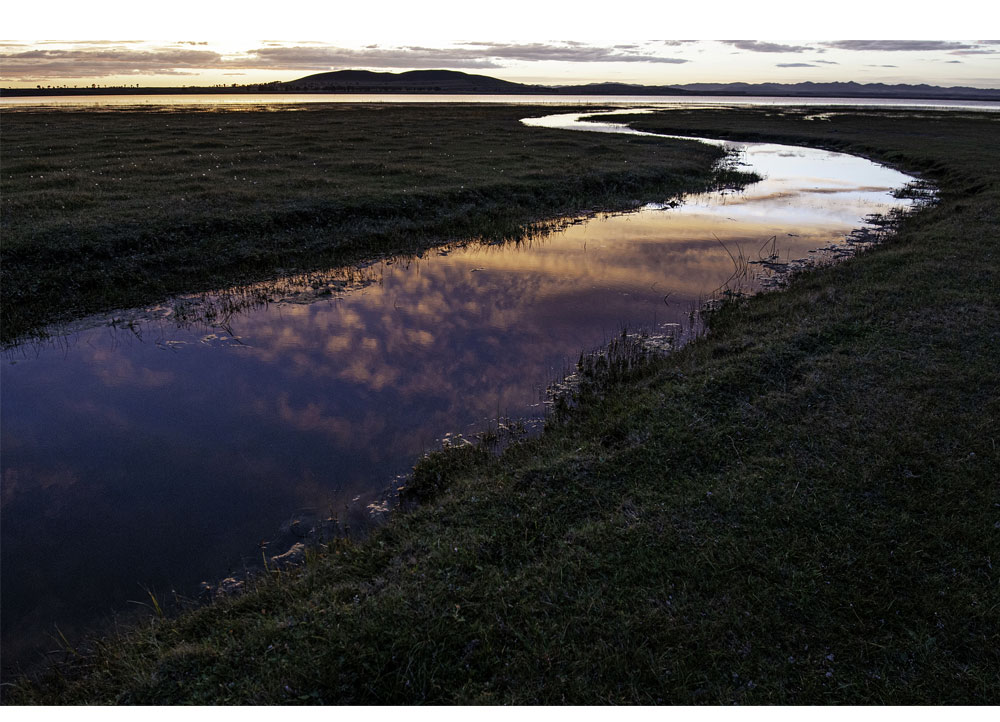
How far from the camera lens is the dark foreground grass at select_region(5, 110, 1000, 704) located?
4836 mm

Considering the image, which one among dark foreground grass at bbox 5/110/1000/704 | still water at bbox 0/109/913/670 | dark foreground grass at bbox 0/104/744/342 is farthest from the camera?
dark foreground grass at bbox 0/104/744/342

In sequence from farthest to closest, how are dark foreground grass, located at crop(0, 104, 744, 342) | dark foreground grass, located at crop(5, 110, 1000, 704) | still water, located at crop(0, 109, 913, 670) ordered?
dark foreground grass, located at crop(0, 104, 744, 342) → still water, located at crop(0, 109, 913, 670) → dark foreground grass, located at crop(5, 110, 1000, 704)

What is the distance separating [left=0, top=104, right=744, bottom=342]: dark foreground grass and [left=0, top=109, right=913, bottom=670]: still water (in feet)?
8.02

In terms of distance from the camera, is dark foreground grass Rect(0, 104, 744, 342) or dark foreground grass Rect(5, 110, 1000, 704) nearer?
dark foreground grass Rect(5, 110, 1000, 704)

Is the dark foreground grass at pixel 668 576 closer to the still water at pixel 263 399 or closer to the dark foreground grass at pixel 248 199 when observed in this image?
the still water at pixel 263 399

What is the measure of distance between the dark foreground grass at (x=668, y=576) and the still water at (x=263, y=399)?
48.3 inches

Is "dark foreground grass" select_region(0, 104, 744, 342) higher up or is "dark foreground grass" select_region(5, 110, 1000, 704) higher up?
"dark foreground grass" select_region(0, 104, 744, 342)

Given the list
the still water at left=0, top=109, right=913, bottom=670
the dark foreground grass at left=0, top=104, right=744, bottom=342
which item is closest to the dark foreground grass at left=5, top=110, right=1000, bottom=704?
the still water at left=0, top=109, right=913, bottom=670

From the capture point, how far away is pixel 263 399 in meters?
11.0

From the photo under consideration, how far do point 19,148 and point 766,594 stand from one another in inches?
2051

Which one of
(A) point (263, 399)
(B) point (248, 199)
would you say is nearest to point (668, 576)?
(A) point (263, 399)

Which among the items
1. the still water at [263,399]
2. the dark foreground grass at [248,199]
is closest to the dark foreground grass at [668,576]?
the still water at [263,399]

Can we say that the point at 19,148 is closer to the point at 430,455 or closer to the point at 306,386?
the point at 306,386

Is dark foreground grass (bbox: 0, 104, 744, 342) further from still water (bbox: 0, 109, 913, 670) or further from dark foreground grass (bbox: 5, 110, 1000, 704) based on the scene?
dark foreground grass (bbox: 5, 110, 1000, 704)
